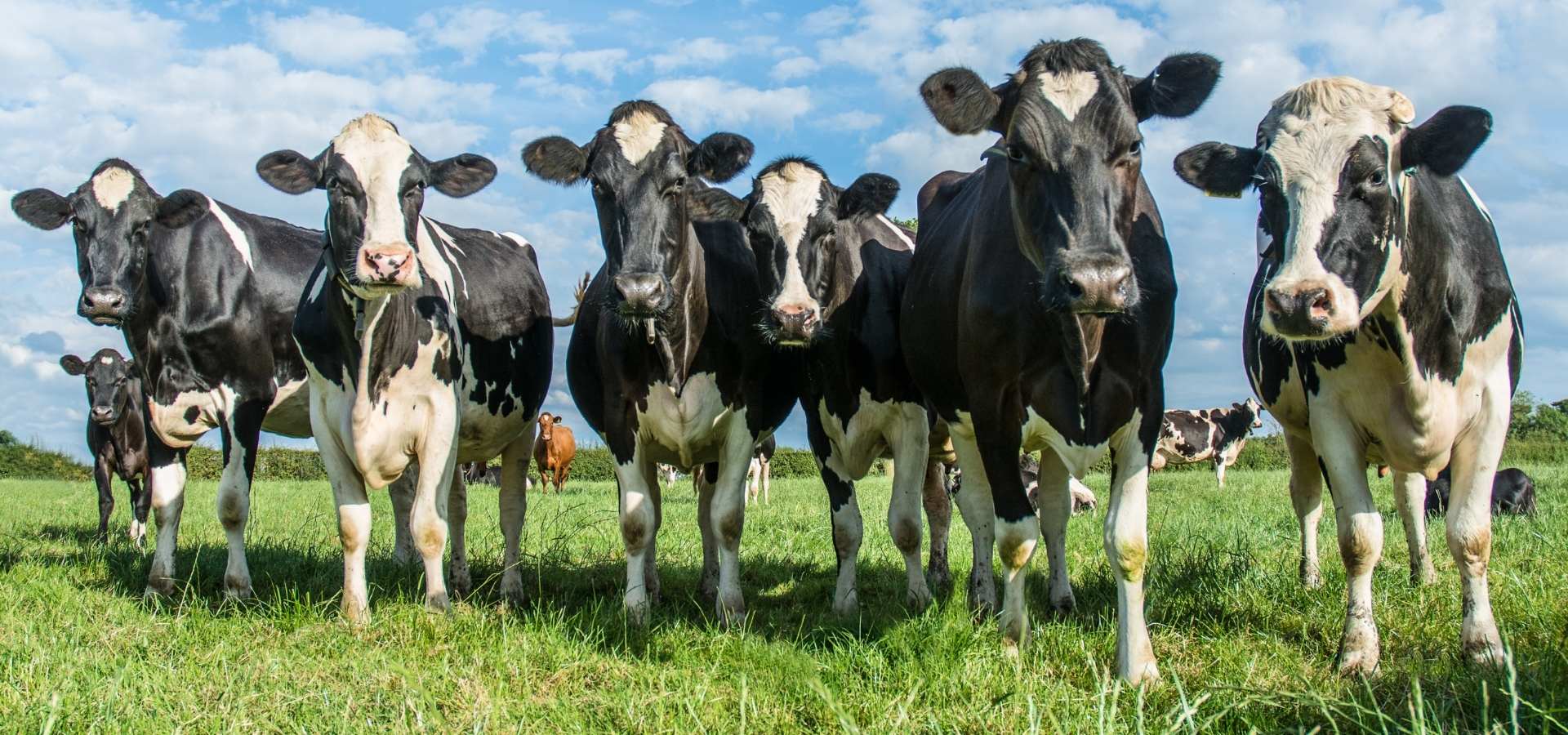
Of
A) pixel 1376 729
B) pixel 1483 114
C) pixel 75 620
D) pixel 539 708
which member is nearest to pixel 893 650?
pixel 539 708

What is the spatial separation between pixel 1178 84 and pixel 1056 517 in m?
2.31

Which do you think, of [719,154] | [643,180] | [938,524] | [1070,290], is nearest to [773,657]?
[1070,290]

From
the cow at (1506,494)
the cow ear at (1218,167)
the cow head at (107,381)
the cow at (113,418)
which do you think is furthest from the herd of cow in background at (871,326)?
the cow head at (107,381)

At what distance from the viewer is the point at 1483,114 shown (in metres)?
4.54

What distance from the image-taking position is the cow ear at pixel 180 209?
778 cm

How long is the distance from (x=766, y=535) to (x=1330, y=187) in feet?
22.5

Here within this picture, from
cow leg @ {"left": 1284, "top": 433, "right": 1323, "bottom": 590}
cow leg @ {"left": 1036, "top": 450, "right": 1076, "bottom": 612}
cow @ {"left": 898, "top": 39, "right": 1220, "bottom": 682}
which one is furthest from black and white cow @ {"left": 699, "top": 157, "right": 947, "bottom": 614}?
cow leg @ {"left": 1284, "top": 433, "right": 1323, "bottom": 590}

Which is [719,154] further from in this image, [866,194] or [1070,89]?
[1070,89]

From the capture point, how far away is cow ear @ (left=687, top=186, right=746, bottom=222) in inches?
261

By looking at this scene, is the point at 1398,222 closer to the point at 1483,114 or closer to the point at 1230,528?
the point at 1483,114

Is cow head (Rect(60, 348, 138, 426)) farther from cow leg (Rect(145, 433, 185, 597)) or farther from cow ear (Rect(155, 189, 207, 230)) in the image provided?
cow ear (Rect(155, 189, 207, 230))

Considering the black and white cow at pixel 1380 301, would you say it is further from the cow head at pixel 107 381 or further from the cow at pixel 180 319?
the cow head at pixel 107 381

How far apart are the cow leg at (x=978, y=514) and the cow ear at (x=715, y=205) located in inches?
75.4

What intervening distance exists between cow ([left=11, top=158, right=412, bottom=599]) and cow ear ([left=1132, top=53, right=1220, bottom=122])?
5.72m
